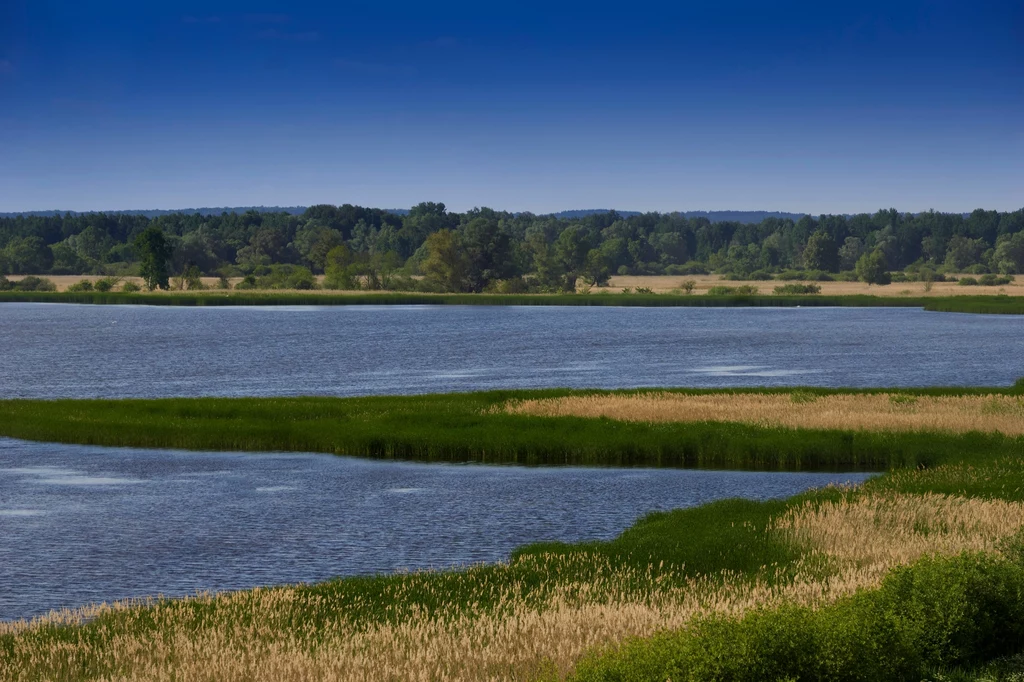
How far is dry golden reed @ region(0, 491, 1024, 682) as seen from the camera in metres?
17.9

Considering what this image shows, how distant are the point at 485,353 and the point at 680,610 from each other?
85.6 metres

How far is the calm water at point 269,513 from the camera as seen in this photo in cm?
2969

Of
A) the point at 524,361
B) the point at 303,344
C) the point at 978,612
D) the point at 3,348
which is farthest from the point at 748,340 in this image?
the point at 978,612

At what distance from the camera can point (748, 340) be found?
122 m

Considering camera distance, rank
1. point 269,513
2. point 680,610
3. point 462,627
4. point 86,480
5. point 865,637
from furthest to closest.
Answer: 1. point 86,480
2. point 269,513
3. point 680,610
4. point 462,627
5. point 865,637

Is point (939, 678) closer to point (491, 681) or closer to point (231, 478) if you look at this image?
point (491, 681)

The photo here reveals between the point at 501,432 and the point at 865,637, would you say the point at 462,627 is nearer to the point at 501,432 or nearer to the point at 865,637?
the point at 865,637

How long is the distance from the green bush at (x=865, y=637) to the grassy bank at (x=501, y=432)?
24.2m

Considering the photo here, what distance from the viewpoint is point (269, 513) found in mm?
36812

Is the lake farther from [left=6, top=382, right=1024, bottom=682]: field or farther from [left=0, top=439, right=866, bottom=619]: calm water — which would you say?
[left=6, top=382, right=1024, bottom=682]: field

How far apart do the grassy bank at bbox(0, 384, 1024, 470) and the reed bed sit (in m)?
0.21

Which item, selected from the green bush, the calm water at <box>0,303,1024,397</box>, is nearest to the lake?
the calm water at <box>0,303,1024,397</box>

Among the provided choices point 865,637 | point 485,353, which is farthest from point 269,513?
point 485,353

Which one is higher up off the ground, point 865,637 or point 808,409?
point 865,637
